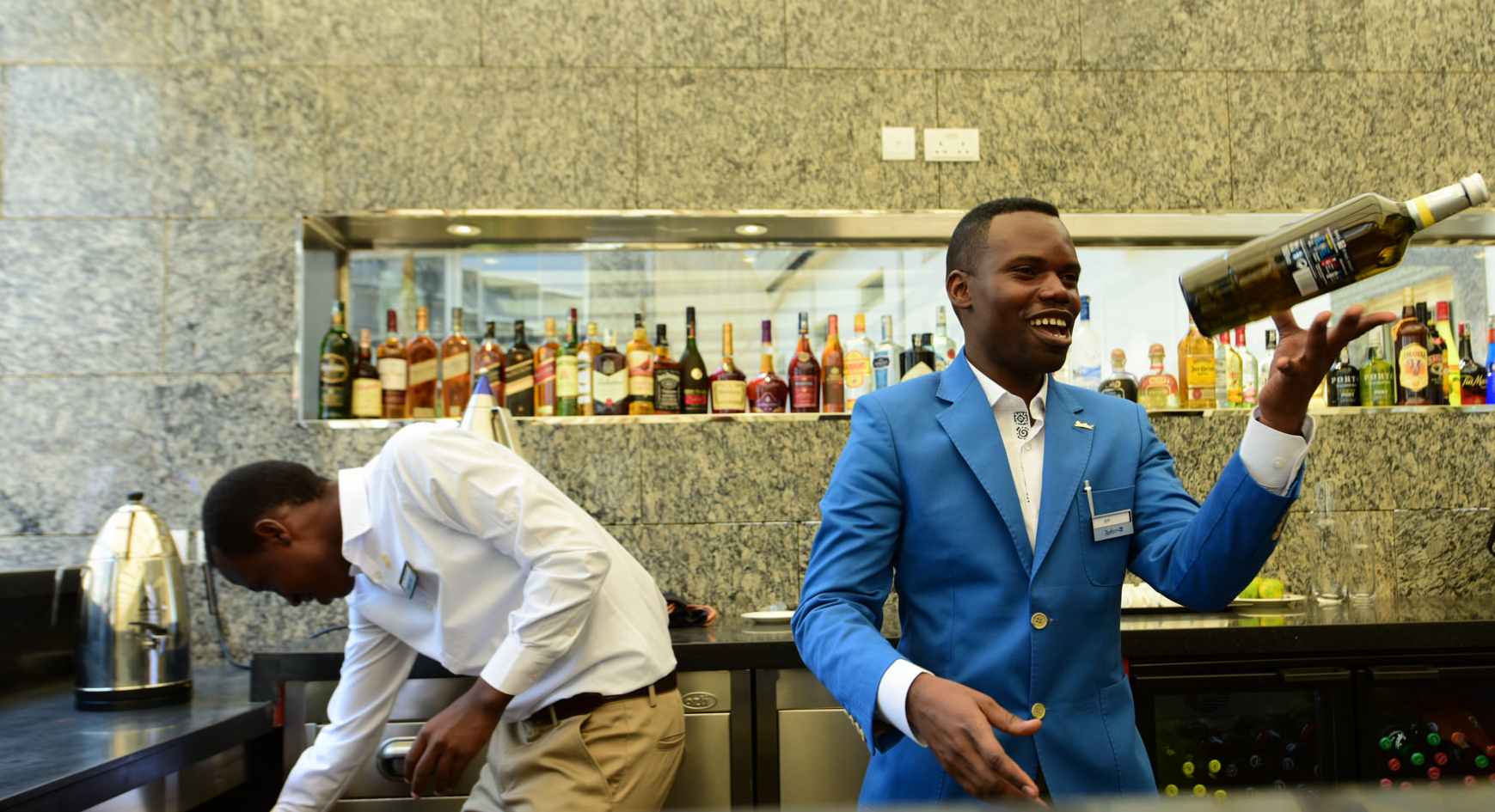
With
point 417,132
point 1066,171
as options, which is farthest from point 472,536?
point 1066,171

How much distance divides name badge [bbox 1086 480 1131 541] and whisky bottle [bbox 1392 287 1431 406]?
211cm

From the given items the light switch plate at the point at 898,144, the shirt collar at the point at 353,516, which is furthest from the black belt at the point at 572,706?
the light switch plate at the point at 898,144

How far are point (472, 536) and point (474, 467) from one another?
0.46 ft

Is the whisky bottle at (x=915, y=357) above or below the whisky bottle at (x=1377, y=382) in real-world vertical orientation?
above

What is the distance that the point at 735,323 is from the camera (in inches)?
110

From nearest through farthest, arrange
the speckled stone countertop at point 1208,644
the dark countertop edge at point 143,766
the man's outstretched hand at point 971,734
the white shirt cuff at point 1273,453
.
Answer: the man's outstretched hand at point 971,734 < the white shirt cuff at point 1273,453 < the dark countertop edge at point 143,766 < the speckled stone countertop at point 1208,644

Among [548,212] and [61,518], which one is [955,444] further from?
[61,518]

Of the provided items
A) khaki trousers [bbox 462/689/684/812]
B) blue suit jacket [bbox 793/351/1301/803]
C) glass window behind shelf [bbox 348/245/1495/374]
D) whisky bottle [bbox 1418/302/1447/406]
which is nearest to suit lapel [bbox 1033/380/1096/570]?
blue suit jacket [bbox 793/351/1301/803]

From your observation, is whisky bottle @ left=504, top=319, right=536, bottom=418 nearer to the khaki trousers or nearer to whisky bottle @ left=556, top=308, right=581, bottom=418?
whisky bottle @ left=556, top=308, right=581, bottom=418

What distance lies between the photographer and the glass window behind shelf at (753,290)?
2.78 m

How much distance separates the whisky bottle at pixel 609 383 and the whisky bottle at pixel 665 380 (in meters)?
0.09

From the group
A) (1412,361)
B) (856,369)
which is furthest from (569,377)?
(1412,361)

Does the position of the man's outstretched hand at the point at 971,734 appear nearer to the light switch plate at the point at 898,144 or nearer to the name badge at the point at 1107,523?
the name badge at the point at 1107,523

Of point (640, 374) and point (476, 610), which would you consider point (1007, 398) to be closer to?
point (476, 610)
